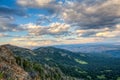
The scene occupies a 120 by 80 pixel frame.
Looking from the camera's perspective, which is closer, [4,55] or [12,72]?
[12,72]

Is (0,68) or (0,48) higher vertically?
(0,48)

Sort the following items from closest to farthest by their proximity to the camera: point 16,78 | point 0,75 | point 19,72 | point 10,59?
point 0,75 → point 16,78 → point 19,72 → point 10,59

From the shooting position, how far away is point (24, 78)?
162 metres

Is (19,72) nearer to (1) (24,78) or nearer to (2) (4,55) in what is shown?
(1) (24,78)

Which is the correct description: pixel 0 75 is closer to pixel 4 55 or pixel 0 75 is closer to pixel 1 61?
pixel 1 61

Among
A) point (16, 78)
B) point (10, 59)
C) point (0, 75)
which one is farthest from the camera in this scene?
point (10, 59)

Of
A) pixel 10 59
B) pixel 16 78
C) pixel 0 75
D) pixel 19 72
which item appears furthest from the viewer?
pixel 10 59

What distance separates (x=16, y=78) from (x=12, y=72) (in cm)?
A: 743

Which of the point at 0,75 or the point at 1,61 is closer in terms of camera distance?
the point at 0,75

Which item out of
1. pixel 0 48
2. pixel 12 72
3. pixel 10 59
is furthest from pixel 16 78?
pixel 0 48

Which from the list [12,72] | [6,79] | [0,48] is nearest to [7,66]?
[12,72]

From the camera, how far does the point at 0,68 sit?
156 metres

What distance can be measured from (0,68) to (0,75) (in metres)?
14.9

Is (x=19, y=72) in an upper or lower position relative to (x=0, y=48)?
lower
